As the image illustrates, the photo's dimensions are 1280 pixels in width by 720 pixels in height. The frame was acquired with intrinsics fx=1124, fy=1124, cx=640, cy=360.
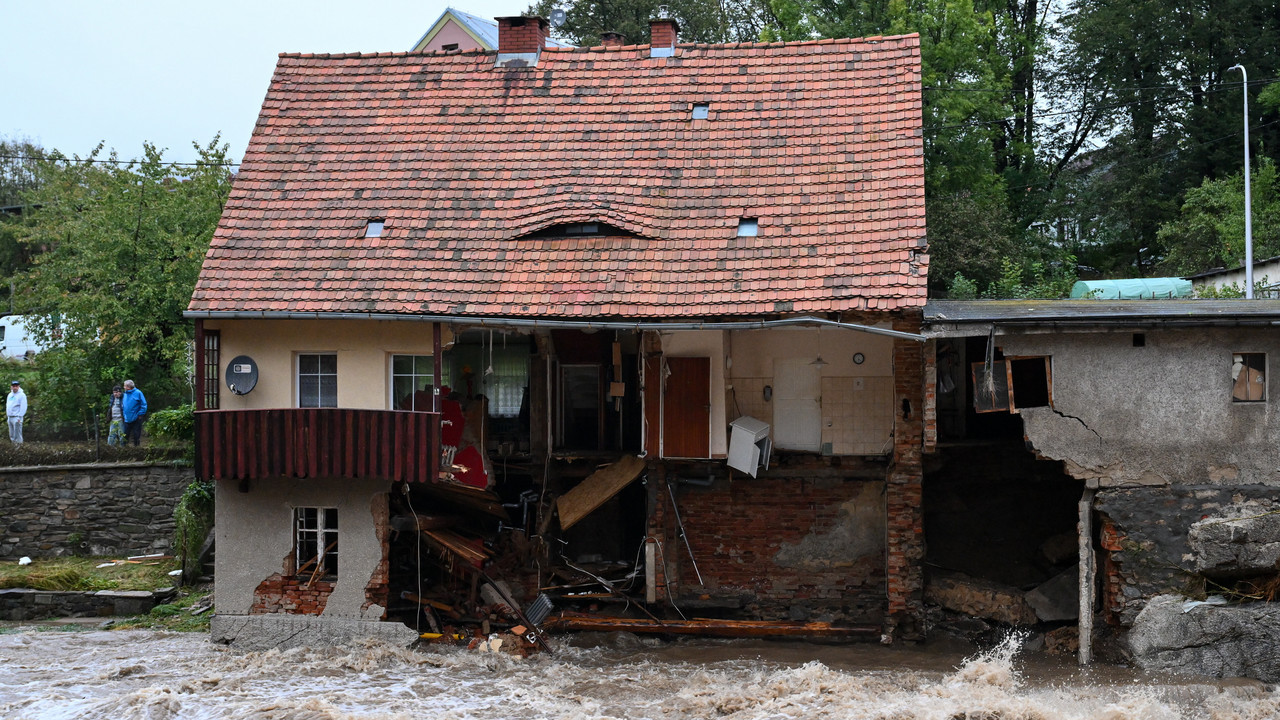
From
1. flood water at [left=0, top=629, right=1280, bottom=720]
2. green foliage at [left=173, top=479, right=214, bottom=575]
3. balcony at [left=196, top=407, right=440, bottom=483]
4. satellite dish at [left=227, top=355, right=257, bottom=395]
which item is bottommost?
flood water at [left=0, top=629, right=1280, bottom=720]

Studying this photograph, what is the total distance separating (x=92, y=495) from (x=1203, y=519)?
18.0 m

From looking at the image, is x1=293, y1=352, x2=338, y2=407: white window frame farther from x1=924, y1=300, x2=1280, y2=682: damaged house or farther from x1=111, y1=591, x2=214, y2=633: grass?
x1=924, y1=300, x2=1280, y2=682: damaged house

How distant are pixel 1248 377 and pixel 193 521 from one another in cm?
1593

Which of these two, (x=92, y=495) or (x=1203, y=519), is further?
(x=92, y=495)

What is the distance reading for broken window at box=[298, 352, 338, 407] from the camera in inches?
605

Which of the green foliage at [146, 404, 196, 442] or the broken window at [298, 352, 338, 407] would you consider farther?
the green foliage at [146, 404, 196, 442]

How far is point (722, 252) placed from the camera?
15305 mm

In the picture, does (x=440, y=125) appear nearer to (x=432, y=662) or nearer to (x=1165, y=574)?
(x=432, y=662)

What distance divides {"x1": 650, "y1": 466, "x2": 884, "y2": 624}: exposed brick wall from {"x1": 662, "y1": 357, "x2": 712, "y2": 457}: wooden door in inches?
32.9

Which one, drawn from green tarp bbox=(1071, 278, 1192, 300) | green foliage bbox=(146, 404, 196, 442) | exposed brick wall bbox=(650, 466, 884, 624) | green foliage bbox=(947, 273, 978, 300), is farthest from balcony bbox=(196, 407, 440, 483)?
green tarp bbox=(1071, 278, 1192, 300)

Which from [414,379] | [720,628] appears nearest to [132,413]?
[414,379]

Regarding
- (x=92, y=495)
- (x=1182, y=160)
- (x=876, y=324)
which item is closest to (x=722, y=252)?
(x=876, y=324)

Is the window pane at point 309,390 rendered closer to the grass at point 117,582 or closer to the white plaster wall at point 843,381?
the grass at point 117,582

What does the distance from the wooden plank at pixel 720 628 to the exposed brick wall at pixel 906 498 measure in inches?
20.9
